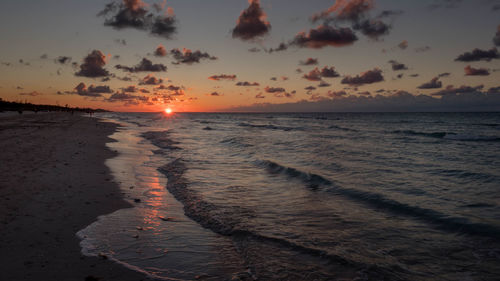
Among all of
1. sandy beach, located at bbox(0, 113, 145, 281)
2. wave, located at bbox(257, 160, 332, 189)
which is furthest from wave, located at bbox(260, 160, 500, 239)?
sandy beach, located at bbox(0, 113, 145, 281)

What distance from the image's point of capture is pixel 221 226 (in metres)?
7.39

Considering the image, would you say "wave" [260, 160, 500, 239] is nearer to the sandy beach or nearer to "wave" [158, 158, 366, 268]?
"wave" [158, 158, 366, 268]

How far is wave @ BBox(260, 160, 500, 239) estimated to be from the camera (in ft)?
24.5

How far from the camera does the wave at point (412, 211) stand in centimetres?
746

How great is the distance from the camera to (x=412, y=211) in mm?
8945

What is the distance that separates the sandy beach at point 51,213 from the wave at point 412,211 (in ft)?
25.3

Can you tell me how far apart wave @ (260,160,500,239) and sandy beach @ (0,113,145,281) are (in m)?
7.72

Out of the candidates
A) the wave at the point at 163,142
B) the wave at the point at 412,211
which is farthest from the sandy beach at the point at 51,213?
the wave at the point at 163,142

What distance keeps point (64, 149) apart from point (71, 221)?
43.2 ft

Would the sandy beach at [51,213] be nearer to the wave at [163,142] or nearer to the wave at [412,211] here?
the wave at [412,211]

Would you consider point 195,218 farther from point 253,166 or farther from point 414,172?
→ point 414,172

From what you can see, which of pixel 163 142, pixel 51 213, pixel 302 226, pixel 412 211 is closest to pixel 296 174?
pixel 412 211

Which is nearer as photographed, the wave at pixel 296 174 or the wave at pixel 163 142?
the wave at pixel 296 174

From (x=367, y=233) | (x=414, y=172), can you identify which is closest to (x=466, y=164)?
(x=414, y=172)
